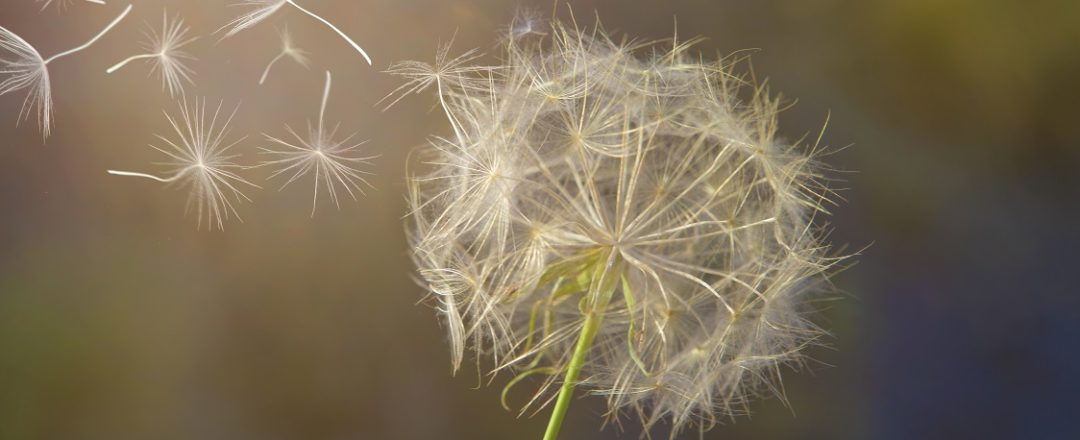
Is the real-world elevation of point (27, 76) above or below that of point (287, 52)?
below

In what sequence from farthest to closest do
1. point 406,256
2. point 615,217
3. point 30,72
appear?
1. point 406,256
2. point 30,72
3. point 615,217

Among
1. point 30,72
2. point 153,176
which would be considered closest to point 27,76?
point 30,72

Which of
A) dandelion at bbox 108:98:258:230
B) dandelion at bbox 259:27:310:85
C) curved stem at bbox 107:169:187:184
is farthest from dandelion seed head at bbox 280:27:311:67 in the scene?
curved stem at bbox 107:169:187:184

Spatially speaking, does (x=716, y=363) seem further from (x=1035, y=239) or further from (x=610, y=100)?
(x=1035, y=239)

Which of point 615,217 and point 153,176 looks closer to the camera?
point 615,217

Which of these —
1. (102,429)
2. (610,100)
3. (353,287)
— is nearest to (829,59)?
(610,100)

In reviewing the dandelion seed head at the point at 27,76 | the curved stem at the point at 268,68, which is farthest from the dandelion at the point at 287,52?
the dandelion seed head at the point at 27,76

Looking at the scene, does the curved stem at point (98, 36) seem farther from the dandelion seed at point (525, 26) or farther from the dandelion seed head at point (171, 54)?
the dandelion seed at point (525, 26)

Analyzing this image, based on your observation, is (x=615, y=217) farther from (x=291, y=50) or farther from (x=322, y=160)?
(x=291, y=50)
